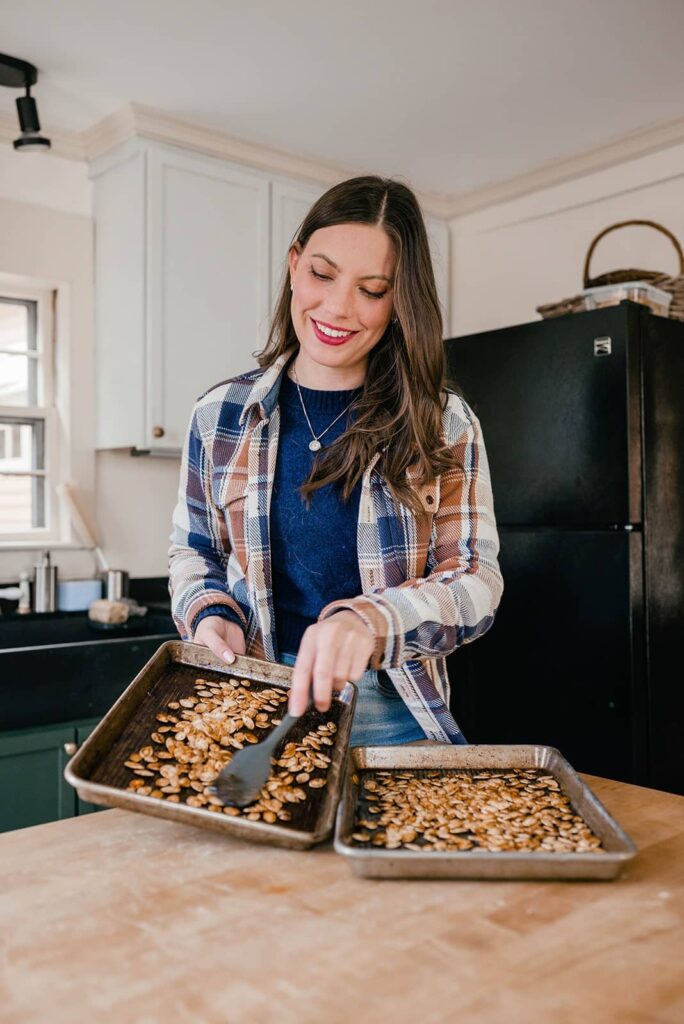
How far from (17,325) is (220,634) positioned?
2.23 meters

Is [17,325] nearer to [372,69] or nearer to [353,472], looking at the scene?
[372,69]

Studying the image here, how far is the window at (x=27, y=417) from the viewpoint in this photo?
315 centimetres

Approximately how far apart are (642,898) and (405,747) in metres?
0.37

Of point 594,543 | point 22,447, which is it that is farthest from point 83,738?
point 594,543

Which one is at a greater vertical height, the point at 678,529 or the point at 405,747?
the point at 678,529

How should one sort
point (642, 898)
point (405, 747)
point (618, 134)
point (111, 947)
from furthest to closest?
point (618, 134) < point (405, 747) < point (642, 898) < point (111, 947)

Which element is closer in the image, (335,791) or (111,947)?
(111,947)

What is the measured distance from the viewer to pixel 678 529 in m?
2.49

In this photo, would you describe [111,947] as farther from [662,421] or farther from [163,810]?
[662,421]

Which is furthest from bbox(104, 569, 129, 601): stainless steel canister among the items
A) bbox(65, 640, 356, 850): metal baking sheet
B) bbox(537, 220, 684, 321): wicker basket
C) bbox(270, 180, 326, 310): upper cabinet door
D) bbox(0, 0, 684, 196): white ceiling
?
bbox(65, 640, 356, 850): metal baking sheet

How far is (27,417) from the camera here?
316 centimetres

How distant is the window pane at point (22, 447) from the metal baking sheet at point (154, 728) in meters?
2.16

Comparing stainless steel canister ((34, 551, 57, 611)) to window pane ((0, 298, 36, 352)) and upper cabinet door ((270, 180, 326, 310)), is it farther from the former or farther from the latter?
upper cabinet door ((270, 180, 326, 310))

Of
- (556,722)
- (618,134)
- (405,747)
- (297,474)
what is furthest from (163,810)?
(618,134)
